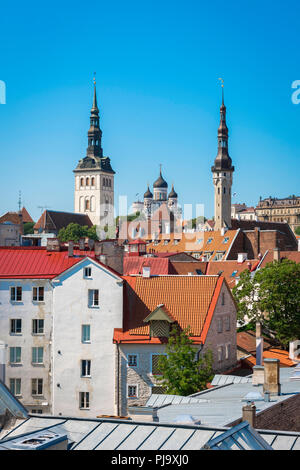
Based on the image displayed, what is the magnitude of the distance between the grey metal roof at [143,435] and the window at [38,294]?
29.8 meters

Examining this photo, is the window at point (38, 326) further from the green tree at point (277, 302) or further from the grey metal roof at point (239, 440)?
the grey metal roof at point (239, 440)

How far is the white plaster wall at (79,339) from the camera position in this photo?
41.8 m

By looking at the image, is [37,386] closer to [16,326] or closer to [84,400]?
[84,400]

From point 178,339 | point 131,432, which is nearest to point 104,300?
point 178,339

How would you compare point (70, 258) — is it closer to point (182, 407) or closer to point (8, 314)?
point (8, 314)

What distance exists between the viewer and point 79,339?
4288 centimetres

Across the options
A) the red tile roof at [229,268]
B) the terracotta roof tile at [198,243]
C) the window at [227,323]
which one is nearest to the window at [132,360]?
the window at [227,323]

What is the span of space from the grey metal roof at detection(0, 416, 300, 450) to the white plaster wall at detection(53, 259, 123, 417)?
2615 cm

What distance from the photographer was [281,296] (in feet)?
166

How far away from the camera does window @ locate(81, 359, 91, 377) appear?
42406mm

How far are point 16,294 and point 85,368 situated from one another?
6711 mm

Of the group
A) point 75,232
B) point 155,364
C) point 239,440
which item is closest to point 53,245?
point 155,364

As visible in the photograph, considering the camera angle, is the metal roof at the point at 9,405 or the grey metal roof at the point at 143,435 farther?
the metal roof at the point at 9,405

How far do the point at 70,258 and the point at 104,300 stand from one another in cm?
639
